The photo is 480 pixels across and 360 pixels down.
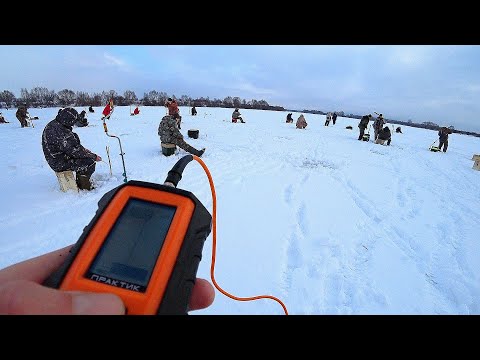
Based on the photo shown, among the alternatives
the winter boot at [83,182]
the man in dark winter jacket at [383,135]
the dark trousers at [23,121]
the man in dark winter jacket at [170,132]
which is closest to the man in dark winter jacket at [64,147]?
the winter boot at [83,182]

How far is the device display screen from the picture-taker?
112 cm

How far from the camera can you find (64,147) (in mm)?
4871

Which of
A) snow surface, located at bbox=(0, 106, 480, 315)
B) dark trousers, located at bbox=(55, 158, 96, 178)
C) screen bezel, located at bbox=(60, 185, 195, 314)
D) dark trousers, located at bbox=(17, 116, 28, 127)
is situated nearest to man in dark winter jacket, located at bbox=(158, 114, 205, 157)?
snow surface, located at bbox=(0, 106, 480, 315)

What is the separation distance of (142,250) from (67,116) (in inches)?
189

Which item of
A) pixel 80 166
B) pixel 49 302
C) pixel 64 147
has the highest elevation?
pixel 49 302

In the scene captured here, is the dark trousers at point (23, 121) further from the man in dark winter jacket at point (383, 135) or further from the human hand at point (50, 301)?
the man in dark winter jacket at point (383, 135)

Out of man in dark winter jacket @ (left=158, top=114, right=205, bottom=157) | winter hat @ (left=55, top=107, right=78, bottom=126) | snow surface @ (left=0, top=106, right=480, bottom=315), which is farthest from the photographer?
man in dark winter jacket @ (left=158, top=114, right=205, bottom=157)

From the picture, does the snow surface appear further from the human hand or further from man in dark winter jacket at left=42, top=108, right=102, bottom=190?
the human hand

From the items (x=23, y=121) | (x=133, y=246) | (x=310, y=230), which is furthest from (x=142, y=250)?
(x=23, y=121)

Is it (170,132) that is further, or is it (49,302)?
(170,132)

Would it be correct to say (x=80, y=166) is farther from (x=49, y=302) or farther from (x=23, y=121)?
(x=23, y=121)

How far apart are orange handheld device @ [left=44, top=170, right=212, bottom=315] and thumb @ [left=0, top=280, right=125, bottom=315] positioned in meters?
0.08
